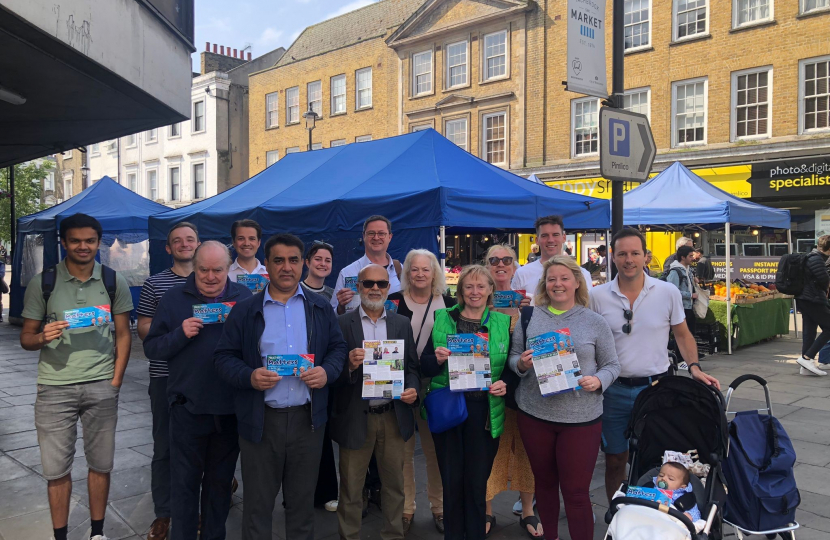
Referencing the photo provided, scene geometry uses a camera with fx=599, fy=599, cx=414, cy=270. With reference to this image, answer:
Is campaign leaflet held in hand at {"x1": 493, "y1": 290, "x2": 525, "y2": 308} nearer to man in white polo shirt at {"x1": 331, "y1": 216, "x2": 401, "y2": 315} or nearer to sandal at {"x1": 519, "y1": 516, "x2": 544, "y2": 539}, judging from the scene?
man in white polo shirt at {"x1": 331, "y1": 216, "x2": 401, "y2": 315}

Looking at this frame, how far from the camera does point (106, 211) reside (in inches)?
522

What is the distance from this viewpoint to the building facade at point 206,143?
3381cm

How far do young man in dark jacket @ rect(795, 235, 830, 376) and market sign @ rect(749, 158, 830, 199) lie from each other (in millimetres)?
8845

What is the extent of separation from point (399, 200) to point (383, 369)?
3474 millimetres

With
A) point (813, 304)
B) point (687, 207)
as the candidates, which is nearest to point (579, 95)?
point (687, 207)

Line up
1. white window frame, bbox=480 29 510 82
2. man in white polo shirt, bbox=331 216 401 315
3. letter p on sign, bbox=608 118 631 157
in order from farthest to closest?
white window frame, bbox=480 29 510 82
letter p on sign, bbox=608 118 631 157
man in white polo shirt, bbox=331 216 401 315

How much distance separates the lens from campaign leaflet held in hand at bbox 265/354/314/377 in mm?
3053

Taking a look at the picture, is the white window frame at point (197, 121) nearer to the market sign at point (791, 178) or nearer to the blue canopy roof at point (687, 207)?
the blue canopy roof at point (687, 207)

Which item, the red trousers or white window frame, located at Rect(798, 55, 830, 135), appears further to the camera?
white window frame, located at Rect(798, 55, 830, 135)

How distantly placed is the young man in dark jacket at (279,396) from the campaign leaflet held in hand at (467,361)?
0.65m

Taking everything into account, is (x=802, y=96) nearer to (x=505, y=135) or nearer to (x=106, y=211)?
(x=505, y=135)

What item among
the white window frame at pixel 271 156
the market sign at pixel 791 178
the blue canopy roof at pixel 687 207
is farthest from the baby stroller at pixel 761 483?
the white window frame at pixel 271 156

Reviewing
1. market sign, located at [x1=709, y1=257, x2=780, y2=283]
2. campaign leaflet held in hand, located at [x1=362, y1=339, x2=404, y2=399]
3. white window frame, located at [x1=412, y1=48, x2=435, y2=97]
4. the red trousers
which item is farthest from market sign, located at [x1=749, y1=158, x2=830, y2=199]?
campaign leaflet held in hand, located at [x1=362, y1=339, x2=404, y2=399]

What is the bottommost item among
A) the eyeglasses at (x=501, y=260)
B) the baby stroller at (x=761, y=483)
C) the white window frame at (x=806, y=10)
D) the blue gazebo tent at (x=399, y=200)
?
the baby stroller at (x=761, y=483)
